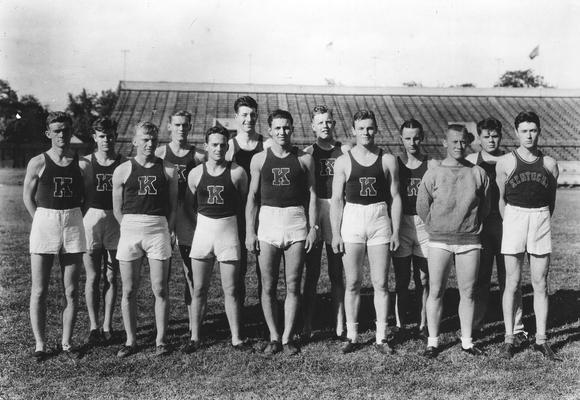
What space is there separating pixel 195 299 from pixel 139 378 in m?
0.89

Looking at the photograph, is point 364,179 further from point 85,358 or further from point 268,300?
point 85,358

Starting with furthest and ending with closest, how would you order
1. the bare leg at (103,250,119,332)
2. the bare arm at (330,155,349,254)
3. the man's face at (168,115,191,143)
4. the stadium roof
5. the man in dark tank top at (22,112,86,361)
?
the stadium roof < the bare leg at (103,250,119,332) < the man's face at (168,115,191,143) < the bare arm at (330,155,349,254) < the man in dark tank top at (22,112,86,361)

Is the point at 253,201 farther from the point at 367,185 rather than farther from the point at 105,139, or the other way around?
the point at 105,139

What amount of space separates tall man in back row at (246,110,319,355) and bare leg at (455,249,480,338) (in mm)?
1353

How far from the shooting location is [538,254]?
15.3ft

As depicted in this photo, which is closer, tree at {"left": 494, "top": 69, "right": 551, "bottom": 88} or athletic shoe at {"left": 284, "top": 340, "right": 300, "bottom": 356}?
athletic shoe at {"left": 284, "top": 340, "right": 300, "bottom": 356}

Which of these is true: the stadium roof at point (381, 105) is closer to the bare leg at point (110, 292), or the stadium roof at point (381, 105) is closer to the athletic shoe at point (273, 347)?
the bare leg at point (110, 292)

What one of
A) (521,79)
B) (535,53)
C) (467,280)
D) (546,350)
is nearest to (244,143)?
(467,280)

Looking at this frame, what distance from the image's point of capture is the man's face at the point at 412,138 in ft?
16.1

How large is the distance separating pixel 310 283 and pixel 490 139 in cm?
235

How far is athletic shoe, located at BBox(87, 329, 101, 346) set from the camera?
502 centimetres

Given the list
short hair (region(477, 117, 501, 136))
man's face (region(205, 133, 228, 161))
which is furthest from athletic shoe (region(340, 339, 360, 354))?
short hair (region(477, 117, 501, 136))

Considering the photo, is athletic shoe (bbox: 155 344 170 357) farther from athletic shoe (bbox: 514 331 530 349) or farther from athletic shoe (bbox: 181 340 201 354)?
athletic shoe (bbox: 514 331 530 349)

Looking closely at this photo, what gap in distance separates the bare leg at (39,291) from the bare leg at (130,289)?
2.17ft
